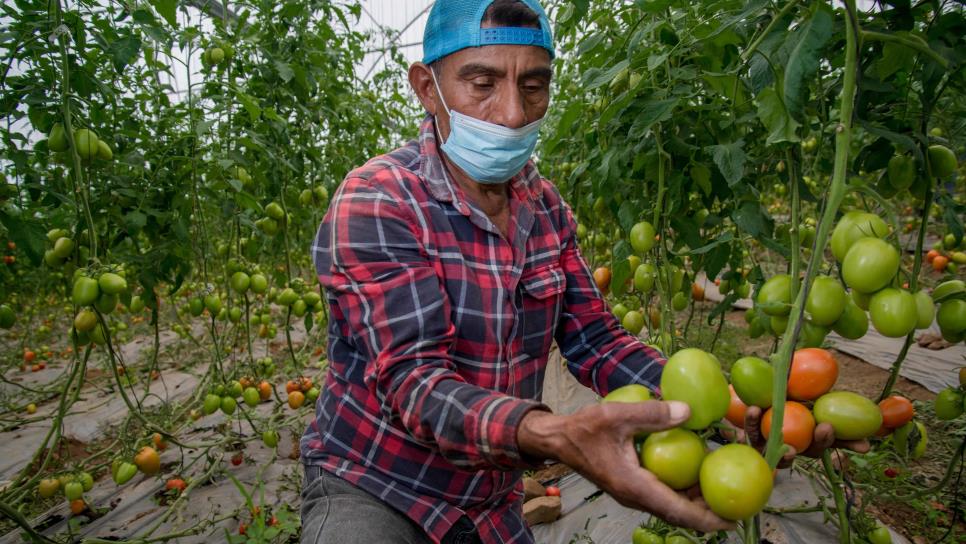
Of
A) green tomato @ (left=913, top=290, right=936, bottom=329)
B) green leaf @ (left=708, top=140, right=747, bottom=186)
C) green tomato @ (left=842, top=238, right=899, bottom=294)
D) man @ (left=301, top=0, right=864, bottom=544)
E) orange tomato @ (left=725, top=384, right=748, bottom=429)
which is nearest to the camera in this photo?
green tomato @ (left=842, top=238, right=899, bottom=294)

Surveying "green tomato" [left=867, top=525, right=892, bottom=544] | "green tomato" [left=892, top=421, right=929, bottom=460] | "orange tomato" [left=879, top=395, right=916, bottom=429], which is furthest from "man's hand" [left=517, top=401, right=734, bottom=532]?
"green tomato" [left=867, top=525, right=892, bottom=544]

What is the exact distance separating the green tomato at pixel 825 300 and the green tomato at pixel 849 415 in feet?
0.43

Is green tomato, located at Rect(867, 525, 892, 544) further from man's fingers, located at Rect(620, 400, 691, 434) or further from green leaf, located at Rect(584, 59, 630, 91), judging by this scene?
green leaf, located at Rect(584, 59, 630, 91)

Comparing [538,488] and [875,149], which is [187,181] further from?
[875,149]

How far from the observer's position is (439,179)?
1440 mm

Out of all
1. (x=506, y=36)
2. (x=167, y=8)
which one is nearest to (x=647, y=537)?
(x=506, y=36)

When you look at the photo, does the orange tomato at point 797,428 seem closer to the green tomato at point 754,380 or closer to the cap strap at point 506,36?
the green tomato at point 754,380

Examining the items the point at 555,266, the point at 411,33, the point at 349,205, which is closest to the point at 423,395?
the point at 349,205

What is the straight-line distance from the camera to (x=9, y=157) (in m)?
1.86

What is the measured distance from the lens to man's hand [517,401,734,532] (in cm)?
77

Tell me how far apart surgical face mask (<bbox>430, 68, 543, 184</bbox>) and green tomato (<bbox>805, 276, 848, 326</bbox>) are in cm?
79

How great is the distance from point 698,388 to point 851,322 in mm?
372

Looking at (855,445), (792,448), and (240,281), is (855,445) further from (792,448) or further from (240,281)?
(240,281)

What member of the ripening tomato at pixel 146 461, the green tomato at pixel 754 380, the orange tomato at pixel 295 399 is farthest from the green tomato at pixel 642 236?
the ripening tomato at pixel 146 461
